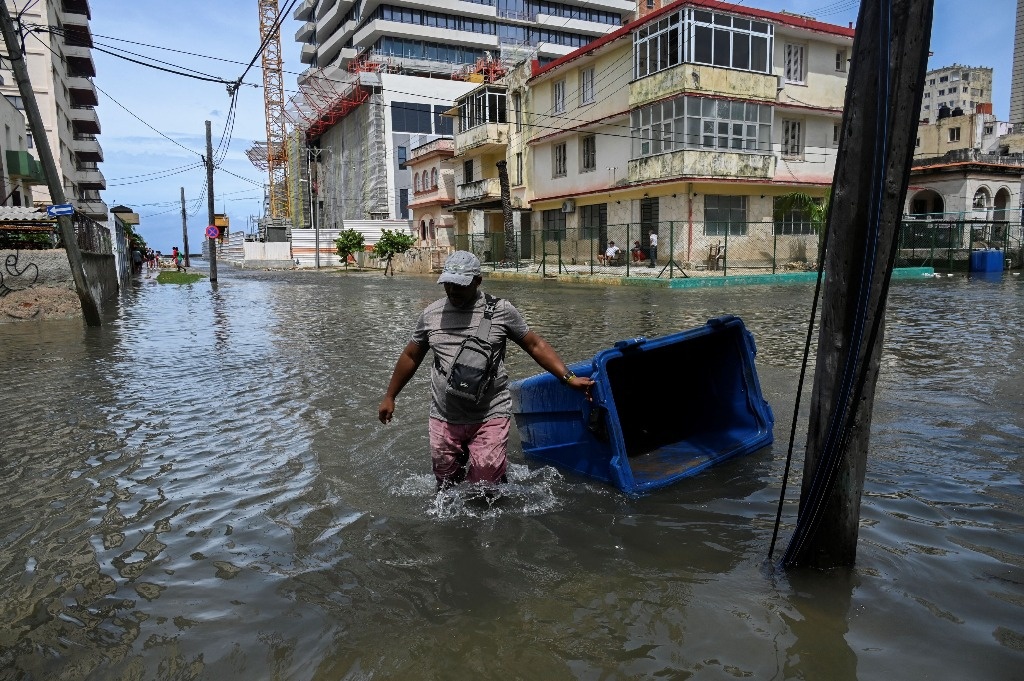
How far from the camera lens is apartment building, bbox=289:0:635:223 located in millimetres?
60281

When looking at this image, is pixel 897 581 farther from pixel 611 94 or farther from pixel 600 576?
pixel 611 94

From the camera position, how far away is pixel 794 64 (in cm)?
3297

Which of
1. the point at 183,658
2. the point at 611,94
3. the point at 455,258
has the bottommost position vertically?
the point at 183,658

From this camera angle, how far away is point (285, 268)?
181 ft

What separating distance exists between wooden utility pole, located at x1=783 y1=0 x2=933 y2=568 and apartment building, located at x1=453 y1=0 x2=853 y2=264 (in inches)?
900

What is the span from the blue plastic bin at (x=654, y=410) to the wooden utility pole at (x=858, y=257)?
4.60ft

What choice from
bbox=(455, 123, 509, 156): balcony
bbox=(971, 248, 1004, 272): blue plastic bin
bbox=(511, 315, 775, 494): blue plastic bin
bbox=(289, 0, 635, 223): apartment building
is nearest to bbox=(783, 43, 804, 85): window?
bbox=(971, 248, 1004, 272): blue plastic bin

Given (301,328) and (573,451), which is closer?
(573,451)

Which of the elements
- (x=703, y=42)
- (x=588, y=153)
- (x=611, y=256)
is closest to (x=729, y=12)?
(x=703, y=42)

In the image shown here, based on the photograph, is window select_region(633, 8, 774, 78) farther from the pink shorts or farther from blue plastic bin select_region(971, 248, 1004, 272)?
the pink shorts

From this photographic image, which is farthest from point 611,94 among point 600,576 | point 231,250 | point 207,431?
point 231,250

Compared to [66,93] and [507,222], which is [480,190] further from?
[66,93]

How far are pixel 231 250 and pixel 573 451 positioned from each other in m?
80.8

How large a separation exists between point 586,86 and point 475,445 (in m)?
33.2
